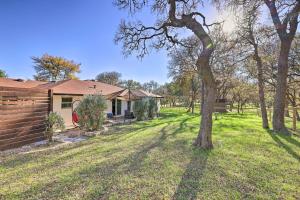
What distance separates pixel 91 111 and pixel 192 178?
7.43m

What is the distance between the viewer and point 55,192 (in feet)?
12.4

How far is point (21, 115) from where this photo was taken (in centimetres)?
771

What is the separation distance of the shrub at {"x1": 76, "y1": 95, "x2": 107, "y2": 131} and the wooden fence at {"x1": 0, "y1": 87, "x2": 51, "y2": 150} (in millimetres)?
1795

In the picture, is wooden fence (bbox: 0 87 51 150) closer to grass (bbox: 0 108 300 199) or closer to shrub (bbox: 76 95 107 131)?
grass (bbox: 0 108 300 199)

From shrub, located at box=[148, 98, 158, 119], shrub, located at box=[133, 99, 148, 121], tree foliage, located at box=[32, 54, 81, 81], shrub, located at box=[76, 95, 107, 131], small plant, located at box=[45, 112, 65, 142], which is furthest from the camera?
tree foliage, located at box=[32, 54, 81, 81]

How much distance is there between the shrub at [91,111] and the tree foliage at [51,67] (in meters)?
30.5

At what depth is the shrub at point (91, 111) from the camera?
10.6m

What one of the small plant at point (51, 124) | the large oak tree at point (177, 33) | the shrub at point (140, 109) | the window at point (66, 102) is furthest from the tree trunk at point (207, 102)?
the shrub at point (140, 109)

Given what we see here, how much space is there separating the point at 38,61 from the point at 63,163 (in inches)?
1466

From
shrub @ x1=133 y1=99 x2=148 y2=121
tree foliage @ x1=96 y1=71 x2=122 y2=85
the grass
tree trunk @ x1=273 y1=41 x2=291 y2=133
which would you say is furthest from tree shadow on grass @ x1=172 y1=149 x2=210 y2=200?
tree foliage @ x1=96 y1=71 x2=122 y2=85

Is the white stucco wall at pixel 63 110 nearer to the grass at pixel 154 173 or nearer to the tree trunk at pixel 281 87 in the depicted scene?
the grass at pixel 154 173

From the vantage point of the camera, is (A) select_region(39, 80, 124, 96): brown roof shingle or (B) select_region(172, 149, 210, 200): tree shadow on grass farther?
(A) select_region(39, 80, 124, 96): brown roof shingle

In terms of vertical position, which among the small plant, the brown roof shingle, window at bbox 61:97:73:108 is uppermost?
the brown roof shingle

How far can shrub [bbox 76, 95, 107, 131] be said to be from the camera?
10.6 meters
